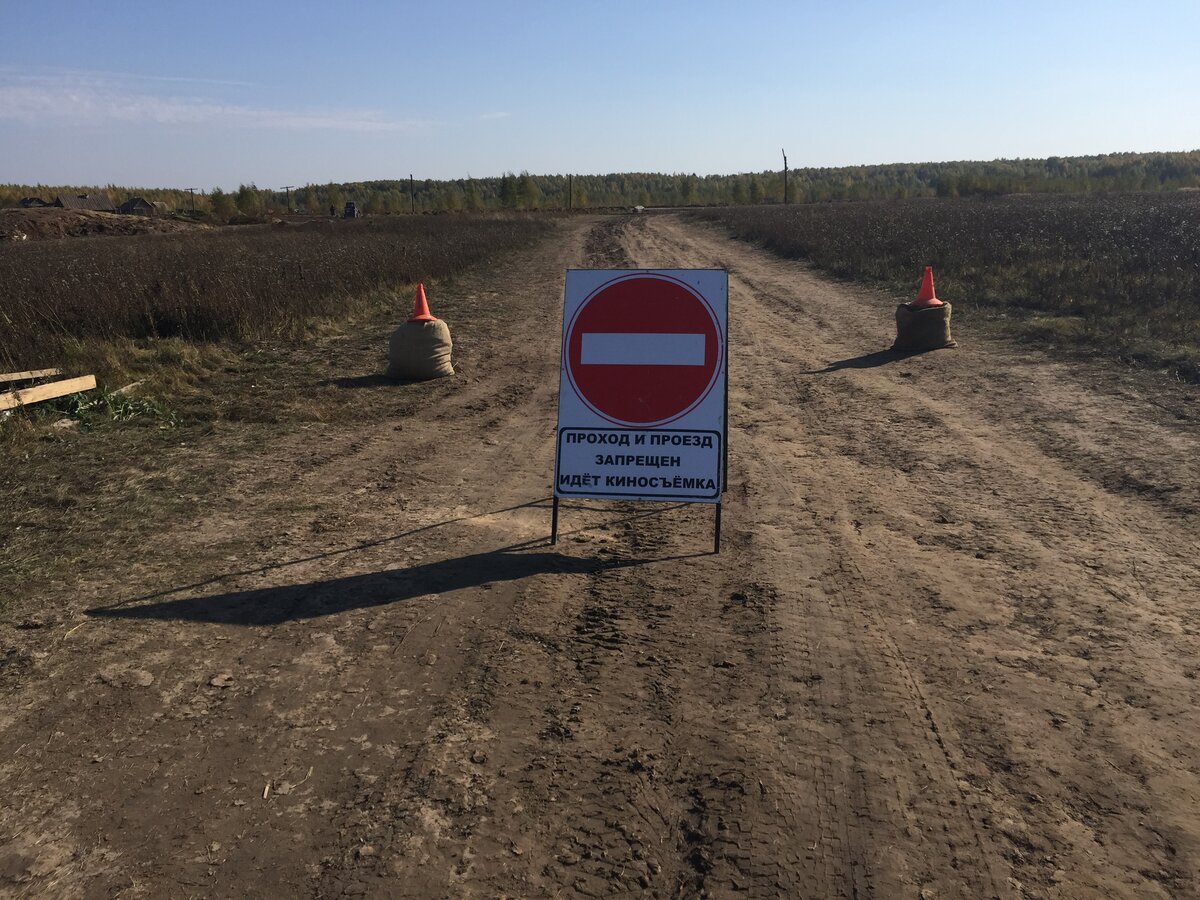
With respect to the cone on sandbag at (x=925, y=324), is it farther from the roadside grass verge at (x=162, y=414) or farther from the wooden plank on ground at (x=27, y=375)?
the wooden plank on ground at (x=27, y=375)

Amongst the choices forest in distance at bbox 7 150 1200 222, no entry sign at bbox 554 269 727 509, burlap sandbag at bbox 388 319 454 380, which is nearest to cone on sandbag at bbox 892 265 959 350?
burlap sandbag at bbox 388 319 454 380

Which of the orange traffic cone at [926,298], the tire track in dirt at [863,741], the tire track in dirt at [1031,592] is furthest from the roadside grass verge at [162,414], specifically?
the orange traffic cone at [926,298]

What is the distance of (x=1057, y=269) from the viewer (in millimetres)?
15930

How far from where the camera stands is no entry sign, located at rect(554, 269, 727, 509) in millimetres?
4855

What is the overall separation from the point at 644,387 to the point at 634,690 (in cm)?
191

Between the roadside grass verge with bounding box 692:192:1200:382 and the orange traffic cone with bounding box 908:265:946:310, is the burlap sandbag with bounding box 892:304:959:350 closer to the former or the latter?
the orange traffic cone with bounding box 908:265:946:310

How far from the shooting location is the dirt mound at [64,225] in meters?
39.3

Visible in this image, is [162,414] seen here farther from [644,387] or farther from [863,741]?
[863,741]

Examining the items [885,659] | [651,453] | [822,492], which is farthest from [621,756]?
[822,492]

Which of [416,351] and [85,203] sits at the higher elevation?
[85,203]

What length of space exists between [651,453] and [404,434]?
3376 mm

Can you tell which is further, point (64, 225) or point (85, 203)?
point (85, 203)

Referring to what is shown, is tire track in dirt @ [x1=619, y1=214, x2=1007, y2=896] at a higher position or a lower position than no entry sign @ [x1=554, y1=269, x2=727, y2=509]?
lower

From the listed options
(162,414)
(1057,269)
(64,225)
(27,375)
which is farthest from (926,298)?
(64,225)
